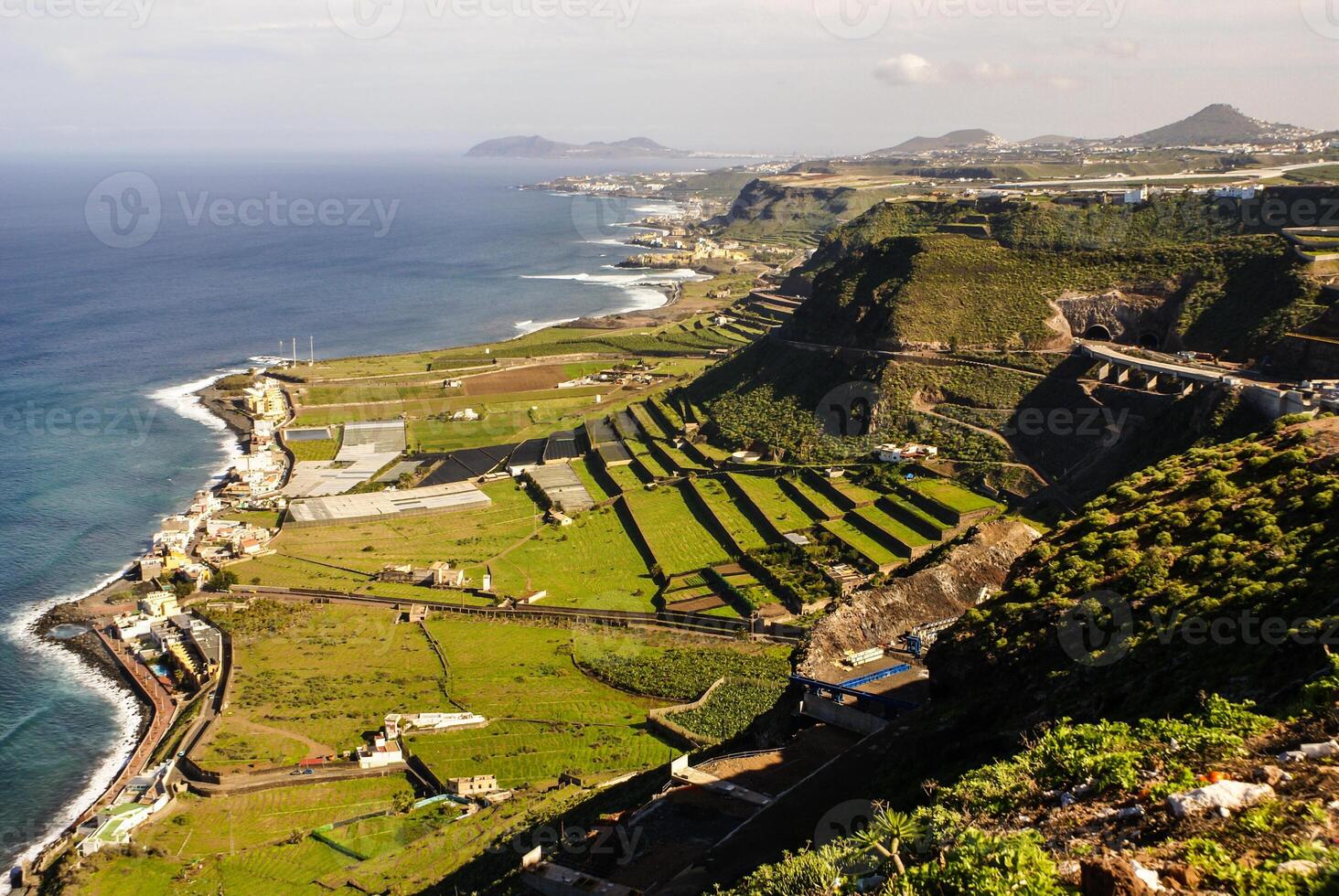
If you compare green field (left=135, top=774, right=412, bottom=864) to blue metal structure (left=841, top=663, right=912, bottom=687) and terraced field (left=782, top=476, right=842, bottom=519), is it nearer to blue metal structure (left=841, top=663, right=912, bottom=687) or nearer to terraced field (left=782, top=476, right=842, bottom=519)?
blue metal structure (left=841, top=663, right=912, bottom=687)

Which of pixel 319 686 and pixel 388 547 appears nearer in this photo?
pixel 319 686

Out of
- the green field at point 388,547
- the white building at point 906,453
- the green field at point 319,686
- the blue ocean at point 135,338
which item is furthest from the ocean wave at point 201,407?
the white building at point 906,453

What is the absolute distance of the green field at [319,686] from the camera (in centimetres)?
Result: 3194

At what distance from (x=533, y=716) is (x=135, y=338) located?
7876cm

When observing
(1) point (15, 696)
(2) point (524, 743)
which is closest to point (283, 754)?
(2) point (524, 743)

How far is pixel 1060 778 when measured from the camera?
13.2m

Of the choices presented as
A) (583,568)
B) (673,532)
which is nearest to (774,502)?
(673,532)

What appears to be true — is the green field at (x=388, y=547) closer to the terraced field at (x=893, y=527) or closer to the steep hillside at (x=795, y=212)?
the terraced field at (x=893, y=527)

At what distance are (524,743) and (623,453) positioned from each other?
27.7 metres

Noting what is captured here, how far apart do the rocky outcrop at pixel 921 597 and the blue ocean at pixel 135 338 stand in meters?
22.8

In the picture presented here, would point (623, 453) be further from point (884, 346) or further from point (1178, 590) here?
point (1178, 590)

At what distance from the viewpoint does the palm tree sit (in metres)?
11.8

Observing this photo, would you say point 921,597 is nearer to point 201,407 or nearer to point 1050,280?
point 1050,280

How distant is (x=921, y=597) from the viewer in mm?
29281
